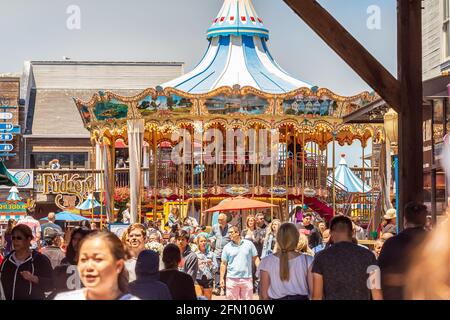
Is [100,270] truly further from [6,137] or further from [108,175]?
[6,137]

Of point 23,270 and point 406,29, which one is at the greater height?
point 406,29

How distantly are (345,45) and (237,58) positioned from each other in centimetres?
2483

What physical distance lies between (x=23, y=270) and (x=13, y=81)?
50.1 meters

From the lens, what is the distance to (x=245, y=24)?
3644 cm

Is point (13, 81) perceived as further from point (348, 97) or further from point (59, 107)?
point (348, 97)

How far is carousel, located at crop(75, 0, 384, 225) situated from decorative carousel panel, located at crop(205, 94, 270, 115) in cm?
3

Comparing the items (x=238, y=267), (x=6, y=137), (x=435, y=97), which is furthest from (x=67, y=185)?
(x=435, y=97)

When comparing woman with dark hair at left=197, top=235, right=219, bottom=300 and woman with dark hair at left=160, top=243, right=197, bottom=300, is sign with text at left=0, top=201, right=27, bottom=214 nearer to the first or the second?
woman with dark hair at left=197, top=235, right=219, bottom=300

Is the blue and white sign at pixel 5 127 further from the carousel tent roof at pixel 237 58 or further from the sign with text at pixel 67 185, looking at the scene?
the carousel tent roof at pixel 237 58

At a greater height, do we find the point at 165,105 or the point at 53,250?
the point at 165,105

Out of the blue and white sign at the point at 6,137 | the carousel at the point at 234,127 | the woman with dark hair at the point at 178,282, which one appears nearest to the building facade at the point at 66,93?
the blue and white sign at the point at 6,137

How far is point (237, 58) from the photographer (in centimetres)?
3569

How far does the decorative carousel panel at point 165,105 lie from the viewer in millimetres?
33188
